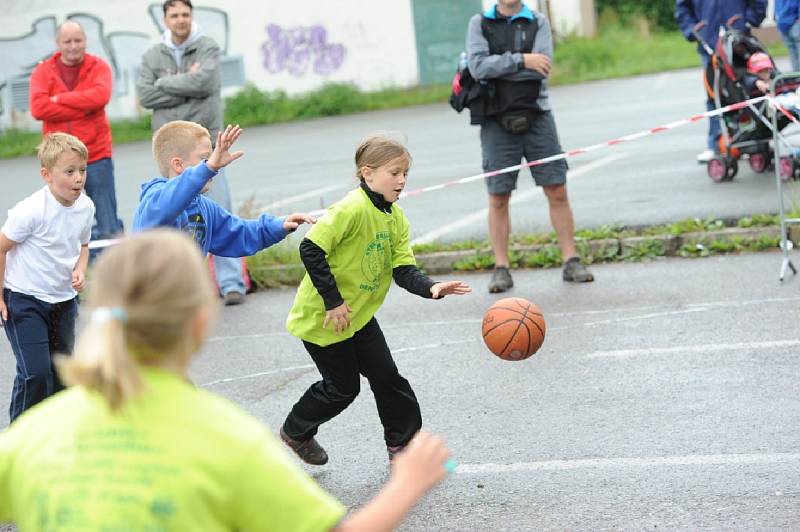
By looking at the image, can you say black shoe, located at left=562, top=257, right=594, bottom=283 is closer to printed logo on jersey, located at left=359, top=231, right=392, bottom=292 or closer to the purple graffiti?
printed logo on jersey, located at left=359, top=231, right=392, bottom=292

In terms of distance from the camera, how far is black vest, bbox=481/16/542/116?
9.48 metres

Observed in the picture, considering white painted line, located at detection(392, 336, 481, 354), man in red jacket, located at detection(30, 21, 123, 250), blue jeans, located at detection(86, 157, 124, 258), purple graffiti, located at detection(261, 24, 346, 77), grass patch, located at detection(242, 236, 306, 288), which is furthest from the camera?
purple graffiti, located at detection(261, 24, 346, 77)

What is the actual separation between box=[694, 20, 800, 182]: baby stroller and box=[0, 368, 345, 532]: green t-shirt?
10154 millimetres

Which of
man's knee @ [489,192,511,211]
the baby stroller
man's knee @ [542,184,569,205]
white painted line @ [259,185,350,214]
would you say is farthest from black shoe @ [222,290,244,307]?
the baby stroller

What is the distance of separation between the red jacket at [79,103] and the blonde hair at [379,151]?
19.4 ft

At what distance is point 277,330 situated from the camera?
9125 millimetres

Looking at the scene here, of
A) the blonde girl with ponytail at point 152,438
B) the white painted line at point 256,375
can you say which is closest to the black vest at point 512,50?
the white painted line at point 256,375

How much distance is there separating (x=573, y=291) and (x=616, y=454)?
373 cm

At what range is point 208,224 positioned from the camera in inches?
231

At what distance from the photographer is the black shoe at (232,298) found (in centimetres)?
1013

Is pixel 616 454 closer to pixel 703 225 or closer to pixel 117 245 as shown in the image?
pixel 117 245

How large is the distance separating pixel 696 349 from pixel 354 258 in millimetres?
2648

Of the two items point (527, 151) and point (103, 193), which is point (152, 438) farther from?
point (103, 193)

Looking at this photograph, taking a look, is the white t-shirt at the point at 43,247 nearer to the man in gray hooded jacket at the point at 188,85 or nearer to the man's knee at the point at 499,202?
the man in gray hooded jacket at the point at 188,85
